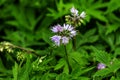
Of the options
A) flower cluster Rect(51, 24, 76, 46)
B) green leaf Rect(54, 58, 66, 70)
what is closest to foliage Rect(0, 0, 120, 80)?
green leaf Rect(54, 58, 66, 70)

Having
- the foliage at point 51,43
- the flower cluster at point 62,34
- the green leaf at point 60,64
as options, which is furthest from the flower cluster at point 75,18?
the green leaf at point 60,64

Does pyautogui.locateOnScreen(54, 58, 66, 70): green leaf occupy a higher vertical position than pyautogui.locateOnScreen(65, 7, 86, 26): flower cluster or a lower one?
lower

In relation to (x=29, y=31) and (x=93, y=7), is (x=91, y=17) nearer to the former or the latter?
(x=93, y=7)

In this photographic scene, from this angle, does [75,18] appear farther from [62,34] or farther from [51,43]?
[51,43]

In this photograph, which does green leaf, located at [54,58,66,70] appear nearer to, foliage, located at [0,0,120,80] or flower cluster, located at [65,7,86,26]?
foliage, located at [0,0,120,80]

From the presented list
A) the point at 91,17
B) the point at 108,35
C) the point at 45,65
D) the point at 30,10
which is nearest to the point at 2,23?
the point at 30,10

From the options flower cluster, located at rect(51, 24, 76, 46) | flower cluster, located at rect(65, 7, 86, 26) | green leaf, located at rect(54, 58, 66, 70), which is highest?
flower cluster, located at rect(65, 7, 86, 26)

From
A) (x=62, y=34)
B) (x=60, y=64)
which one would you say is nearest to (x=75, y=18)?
(x=62, y=34)

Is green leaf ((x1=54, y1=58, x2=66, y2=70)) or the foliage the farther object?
green leaf ((x1=54, y1=58, x2=66, y2=70))

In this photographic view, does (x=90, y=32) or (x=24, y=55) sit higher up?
(x=90, y=32)
